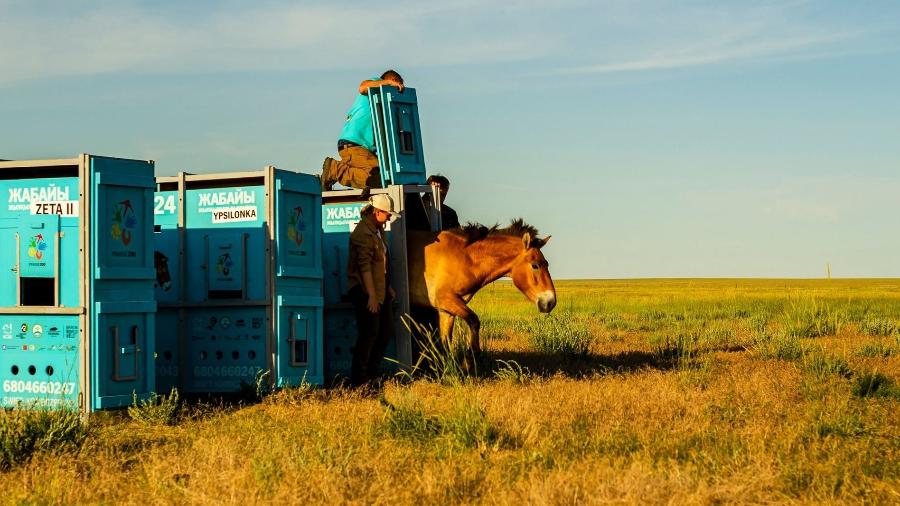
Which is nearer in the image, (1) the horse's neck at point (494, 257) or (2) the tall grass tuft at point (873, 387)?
(2) the tall grass tuft at point (873, 387)

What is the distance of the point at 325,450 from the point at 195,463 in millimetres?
915

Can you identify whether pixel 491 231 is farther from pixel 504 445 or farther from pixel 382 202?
pixel 504 445

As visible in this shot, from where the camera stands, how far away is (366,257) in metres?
13.0

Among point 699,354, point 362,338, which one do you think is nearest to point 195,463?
point 362,338

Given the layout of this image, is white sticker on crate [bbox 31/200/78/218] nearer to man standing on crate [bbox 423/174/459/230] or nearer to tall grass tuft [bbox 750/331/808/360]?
man standing on crate [bbox 423/174/459/230]

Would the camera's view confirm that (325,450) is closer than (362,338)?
Yes

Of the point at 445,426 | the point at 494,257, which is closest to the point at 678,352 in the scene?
the point at 494,257

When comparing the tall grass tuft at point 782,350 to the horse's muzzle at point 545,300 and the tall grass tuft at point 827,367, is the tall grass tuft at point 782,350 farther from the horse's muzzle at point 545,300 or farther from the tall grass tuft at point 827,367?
the horse's muzzle at point 545,300

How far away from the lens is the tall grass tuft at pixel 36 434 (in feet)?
28.6

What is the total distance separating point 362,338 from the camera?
1331 cm

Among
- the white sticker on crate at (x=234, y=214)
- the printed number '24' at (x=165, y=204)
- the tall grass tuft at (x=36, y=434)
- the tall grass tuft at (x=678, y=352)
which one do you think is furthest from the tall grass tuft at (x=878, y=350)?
the tall grass tuft at (x=36, y=434)

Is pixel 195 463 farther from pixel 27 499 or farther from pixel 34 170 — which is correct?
pixel 34 170

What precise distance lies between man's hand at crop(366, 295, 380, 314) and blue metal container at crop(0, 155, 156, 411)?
2669mm

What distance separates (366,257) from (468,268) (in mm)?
2225
